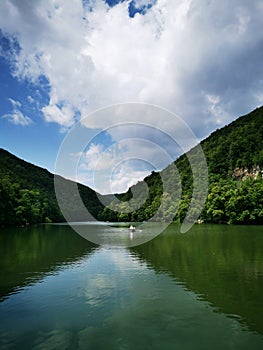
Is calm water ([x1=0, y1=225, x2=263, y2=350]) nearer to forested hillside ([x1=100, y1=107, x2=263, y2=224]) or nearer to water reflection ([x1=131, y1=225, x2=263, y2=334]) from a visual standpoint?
water reflection ([x1=131, y1=225, x2=263, y2=334])

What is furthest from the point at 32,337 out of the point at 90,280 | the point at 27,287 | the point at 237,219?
the point at 237,219

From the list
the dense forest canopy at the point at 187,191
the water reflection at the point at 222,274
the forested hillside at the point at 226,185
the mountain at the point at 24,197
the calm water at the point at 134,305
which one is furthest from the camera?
the dense forest canopy at the point at 187,191

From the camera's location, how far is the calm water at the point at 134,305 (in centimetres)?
941

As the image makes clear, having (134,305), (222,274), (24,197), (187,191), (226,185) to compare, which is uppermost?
(187,191)

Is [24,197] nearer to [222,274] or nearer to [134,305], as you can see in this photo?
[222,274]

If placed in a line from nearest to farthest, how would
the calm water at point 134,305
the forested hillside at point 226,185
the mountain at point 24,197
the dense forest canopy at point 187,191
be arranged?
1. the calm water at point 134,305
2. the forested hillside at point 226,185
3. the mountain at point 24,197
4. the dense forest canopy at point 187,191

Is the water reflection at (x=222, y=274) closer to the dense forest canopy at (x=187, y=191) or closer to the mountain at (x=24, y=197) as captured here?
the dense forest canopy at (x=187, y=191)

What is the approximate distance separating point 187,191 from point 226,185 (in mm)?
23422

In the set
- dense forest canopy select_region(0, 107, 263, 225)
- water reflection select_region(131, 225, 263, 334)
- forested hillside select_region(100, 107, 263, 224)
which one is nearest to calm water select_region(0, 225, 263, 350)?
water reflection select_region(131, 225, 263, 334)

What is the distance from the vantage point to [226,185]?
3679 inches

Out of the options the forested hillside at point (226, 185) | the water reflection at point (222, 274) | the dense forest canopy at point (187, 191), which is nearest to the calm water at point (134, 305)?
the water reflection at point (222, 274)

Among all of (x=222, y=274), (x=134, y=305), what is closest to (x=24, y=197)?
(x=222, y=274)

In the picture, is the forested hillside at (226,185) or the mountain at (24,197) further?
the mountain at (24,197)

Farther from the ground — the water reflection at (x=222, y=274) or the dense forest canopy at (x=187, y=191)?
the dense forest canopy at (x=187, y=191)
